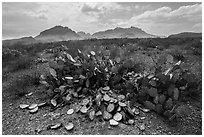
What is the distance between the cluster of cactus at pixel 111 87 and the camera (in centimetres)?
467

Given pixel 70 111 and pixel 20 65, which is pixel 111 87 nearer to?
pixel 70 111

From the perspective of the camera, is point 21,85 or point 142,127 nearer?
point 142,127

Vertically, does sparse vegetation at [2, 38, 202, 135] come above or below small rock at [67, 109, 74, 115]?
above

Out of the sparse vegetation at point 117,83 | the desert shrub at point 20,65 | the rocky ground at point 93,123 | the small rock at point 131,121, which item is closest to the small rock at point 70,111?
the rocky ground at point 93,123

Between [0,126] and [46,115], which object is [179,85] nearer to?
[46,115]

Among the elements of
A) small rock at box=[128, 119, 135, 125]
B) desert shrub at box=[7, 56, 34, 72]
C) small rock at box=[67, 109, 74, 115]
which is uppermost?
desert shrub at box=[7, 56, 34, 72]

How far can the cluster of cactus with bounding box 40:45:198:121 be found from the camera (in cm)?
467

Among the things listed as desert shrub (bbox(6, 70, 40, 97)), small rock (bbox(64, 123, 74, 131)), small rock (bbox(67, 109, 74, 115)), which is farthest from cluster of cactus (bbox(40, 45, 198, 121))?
desert shrub (bbox(6, 70, 40, 97))

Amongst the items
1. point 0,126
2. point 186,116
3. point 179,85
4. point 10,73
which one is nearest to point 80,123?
point 0,126

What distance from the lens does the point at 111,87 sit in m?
5.61

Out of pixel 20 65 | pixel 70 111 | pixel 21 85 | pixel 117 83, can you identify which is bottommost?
pixel 70 111

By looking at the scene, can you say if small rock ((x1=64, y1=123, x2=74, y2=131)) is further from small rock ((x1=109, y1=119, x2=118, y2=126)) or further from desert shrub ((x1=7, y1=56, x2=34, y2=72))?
desert shrub ((x1=7, y1=56, x2=34, y2=72))

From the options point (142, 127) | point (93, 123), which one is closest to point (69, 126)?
point (93, 123)

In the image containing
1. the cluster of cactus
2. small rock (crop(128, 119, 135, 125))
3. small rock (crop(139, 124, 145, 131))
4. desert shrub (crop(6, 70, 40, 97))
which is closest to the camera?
small rock (crop(139, 124, 145, 131))
